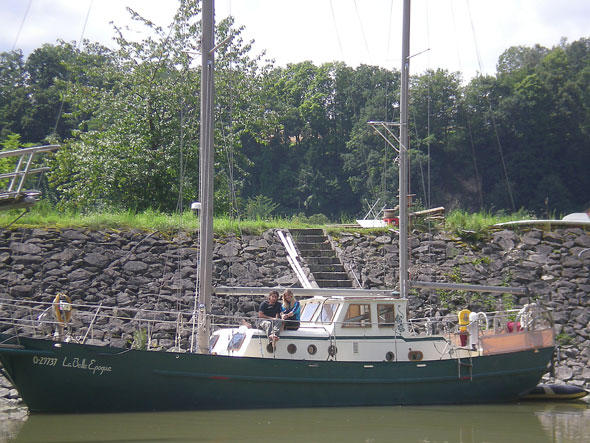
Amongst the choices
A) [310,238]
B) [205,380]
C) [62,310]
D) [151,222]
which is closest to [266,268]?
[310,238]

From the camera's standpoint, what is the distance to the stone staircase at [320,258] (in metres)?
20.4

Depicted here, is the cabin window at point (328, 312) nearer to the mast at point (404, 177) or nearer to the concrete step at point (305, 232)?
the mast at point (404, 177)

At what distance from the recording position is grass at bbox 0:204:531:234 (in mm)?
20656

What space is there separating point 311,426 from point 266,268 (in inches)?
321

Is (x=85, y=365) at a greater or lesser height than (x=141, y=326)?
lesser

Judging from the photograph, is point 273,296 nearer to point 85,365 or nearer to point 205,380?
point 205,380

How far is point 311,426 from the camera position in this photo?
1261cm

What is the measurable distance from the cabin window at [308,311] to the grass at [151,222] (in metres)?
5.63

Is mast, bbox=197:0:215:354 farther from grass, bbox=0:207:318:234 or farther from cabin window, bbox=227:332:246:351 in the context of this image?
grass, bbox=0:207:318:234

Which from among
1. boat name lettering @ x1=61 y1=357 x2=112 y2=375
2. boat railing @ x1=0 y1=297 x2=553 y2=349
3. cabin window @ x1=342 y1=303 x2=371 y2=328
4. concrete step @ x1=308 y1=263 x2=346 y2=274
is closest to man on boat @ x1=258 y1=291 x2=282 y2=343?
boat railing @ x1=0 y1=297 x2=553 y2=349

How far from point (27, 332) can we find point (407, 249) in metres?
9.32

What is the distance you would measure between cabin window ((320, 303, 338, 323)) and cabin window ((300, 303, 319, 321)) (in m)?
0.20

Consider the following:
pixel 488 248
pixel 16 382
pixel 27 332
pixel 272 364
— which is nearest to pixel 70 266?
pixel 27 332

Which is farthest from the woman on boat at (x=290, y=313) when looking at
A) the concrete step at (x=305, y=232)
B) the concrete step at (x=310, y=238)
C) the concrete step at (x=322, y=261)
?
the concrete step at (x=305, y=232)
